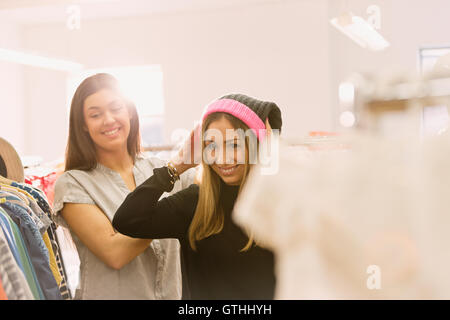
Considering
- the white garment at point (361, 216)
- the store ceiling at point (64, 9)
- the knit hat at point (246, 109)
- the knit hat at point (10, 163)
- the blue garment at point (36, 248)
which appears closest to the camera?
the white garment at point (361, 216)

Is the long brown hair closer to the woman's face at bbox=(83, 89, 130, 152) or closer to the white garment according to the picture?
the woman's face at bbox=(83, 89, 130, 152)

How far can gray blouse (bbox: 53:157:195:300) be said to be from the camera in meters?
0.82

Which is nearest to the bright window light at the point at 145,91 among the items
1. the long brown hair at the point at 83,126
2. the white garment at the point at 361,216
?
the long brown hair at the point at 83,126

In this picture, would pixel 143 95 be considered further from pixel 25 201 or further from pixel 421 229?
pixel 421 229

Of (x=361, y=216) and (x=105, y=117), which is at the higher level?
(x=105, y=117)

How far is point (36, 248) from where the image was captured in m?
0.80

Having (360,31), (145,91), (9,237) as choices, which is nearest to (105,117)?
(145,91)

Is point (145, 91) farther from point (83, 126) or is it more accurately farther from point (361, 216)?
point (361, 216)

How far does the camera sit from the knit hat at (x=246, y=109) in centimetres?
67

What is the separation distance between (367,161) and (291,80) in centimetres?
60

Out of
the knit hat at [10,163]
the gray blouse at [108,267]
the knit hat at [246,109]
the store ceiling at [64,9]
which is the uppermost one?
the store ceiling at [64,9]

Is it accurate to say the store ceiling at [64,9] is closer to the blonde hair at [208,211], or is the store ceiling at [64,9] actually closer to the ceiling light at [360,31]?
the ceiling light at [360,31]

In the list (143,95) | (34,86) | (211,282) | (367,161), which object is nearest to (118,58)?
(143,95)

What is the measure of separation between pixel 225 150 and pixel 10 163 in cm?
63
